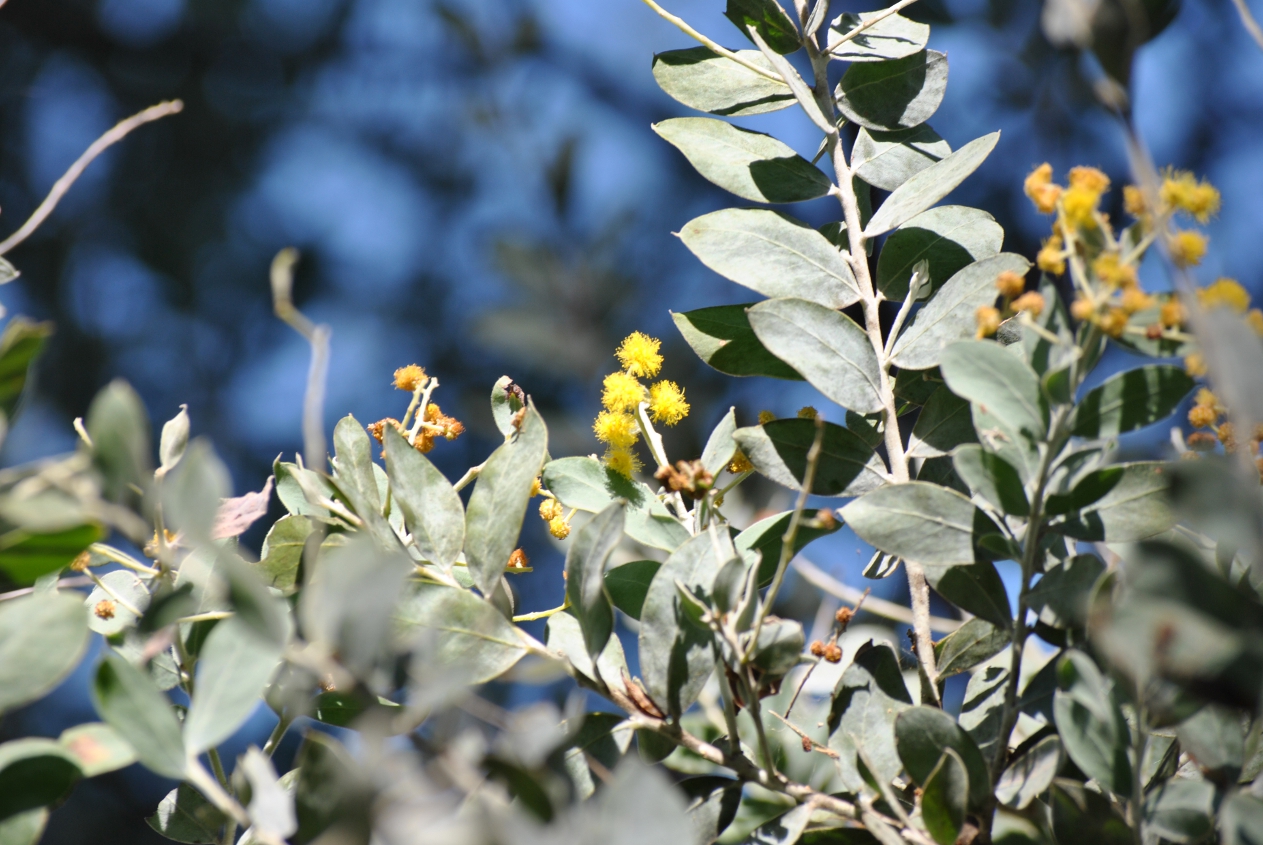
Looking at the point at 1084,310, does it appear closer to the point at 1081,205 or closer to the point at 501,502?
the point at 1081,205

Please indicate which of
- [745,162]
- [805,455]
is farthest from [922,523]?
[745,162]

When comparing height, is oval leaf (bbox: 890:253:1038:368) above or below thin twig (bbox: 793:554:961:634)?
above

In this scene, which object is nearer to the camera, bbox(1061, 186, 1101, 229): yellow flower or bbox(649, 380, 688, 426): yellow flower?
bbox(1061, 186, 1101, 229): yellow flower

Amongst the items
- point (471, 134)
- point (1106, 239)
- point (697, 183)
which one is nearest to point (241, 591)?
point (1106, 239)

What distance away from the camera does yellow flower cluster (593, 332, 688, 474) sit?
293 mm

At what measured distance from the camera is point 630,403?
0.97 ft

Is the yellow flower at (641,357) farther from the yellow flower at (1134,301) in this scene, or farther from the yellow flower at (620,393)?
the yellow flower at (1134,301)

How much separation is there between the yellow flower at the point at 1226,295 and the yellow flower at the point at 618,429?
167 mm

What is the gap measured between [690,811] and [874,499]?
0.30ft

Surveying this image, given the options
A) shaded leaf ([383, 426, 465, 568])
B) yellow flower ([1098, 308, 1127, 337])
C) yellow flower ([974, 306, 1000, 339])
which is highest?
yellow flower ([1098, 308, 1127, 337])

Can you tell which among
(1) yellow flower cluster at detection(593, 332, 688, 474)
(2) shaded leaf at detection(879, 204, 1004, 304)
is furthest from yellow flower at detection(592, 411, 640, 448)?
(2) shaded leaf at detection(879, 204, 1004, 304)

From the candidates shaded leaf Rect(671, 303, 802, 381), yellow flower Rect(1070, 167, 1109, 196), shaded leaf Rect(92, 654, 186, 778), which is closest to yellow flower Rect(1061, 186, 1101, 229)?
yellow flower Rect(1070, 167, 1109, 196)

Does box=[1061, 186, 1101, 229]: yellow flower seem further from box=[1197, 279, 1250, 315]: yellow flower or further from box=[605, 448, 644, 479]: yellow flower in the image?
box=[605, 448, 644, 479]: yellow flower

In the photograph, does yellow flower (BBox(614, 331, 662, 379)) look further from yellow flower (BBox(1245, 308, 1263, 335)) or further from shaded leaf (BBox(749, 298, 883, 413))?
yellow flower (BBox(1245, 308, 1263, 335))
